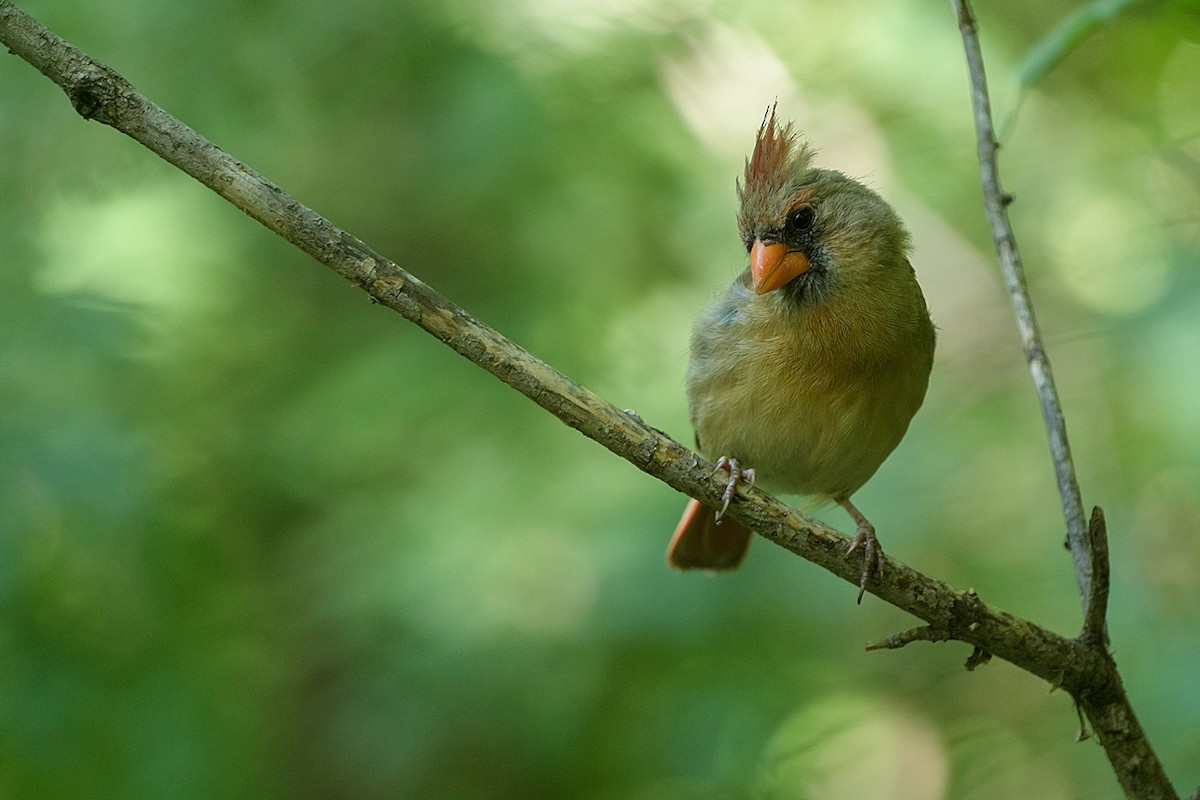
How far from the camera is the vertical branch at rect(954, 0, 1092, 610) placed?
8.79ft

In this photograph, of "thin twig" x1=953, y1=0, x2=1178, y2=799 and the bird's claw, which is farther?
the bird's claw

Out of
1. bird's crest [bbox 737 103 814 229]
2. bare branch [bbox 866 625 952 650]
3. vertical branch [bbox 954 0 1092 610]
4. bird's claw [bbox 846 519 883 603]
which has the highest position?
bird's crest [bbox 737 103 814 229]

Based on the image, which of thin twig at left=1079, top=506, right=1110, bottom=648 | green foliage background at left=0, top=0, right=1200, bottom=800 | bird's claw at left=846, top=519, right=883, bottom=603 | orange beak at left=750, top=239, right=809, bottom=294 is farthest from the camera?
green foliage background at left=0, top=0, right=1200, bottom=800

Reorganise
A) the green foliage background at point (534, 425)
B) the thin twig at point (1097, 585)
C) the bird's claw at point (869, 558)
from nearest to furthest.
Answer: the thin twig at point (1097, 585) < the bird's claw at point (869, 558) < the green foliage background at point (534, 425)

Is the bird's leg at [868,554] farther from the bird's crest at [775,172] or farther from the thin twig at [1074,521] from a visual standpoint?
the bird's crest at [775,172]

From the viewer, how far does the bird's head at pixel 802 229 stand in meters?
3.35

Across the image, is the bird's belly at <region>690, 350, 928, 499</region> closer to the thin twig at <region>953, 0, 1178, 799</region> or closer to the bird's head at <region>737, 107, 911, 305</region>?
the bird's head at <region>737, 107, 911, 305</region>

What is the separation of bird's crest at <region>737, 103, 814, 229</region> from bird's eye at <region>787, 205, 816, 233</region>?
4 centimetres

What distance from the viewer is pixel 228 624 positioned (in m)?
4.45

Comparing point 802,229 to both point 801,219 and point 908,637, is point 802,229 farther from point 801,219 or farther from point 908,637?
point 908,637

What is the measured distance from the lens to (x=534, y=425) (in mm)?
4754

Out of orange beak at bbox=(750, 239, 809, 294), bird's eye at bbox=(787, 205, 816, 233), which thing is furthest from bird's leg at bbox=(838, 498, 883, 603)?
bird's eye at bbox=(787, 205, 816, 233)

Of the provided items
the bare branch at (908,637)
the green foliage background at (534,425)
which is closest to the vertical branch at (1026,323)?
the bare branch at (908,637)

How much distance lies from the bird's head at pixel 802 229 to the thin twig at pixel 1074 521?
558 millimetres
